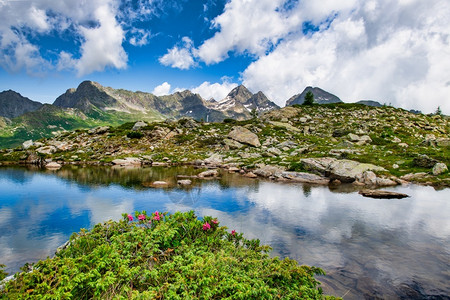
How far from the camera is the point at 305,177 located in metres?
43.4

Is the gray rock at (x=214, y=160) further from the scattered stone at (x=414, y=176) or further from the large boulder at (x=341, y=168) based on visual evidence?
the scattered stone at (x=414, y=176)

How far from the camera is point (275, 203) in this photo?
28.7m

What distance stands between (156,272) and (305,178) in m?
39.8

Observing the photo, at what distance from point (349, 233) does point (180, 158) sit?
56.4 meters

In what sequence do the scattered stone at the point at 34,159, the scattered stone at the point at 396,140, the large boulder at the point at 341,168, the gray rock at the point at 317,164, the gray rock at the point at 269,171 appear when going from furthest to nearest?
the scattered stone at the point at 34,159 → the scattered stone at the point at 396,140 → the gray rock at the point at 269,171 → the gray rock at the point at 317,164 → the large boulder at the point at 341,168

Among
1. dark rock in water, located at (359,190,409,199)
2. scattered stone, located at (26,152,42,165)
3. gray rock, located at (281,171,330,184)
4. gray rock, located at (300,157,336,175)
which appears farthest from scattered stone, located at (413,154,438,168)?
scattered stone, located at (26,152,42,165)

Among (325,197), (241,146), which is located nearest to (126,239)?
(325,197)

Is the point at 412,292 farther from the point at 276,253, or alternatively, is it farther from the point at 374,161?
the point at 374,161

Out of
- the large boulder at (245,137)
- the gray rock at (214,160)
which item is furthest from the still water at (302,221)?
the large boulder at (245,137)

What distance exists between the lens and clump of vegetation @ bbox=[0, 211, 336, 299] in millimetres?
6844

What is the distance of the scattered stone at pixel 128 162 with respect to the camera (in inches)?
2593

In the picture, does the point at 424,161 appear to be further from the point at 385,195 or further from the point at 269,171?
the point at 269,171

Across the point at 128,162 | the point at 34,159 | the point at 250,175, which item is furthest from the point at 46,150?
the point at 250,175

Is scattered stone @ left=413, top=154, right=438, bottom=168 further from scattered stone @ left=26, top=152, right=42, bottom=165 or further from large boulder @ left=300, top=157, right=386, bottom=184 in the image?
scattered stone @ left=26, top=152, right=42, bottom=165
